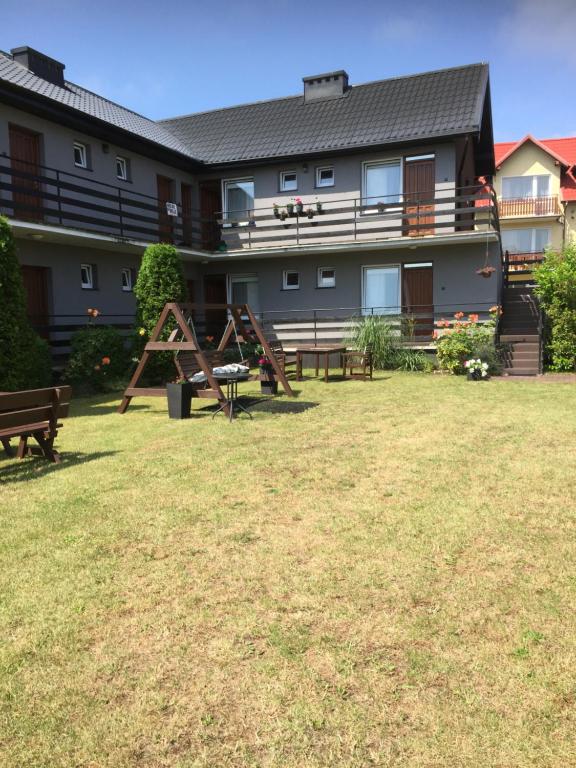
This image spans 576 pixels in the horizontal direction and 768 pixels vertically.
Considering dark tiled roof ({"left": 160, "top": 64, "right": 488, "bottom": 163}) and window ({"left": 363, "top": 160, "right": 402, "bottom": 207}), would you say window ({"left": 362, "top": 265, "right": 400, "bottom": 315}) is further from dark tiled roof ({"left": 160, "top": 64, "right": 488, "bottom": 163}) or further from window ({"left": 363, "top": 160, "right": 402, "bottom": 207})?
dark tiled roof ({"left": 160, "top": 64, "right": 488, "bottom": 163})

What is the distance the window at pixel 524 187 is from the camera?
114ft

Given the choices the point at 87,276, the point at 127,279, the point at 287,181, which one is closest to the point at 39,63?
the point at 87,276

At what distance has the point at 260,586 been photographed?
3.92 metres

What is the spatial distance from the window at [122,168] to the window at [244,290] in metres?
5.36

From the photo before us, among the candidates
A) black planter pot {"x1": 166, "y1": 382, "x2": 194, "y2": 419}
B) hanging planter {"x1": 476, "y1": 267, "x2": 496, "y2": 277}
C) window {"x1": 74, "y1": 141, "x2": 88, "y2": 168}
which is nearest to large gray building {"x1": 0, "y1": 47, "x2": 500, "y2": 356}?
window {"x1": 74, "y1": 141, "x2": 88, "y2": 168}

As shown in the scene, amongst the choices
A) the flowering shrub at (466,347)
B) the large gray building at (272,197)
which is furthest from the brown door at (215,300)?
the flowering shrub at (466,347)

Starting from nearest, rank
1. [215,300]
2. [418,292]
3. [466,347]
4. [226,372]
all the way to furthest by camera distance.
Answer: [226,372] → [466,347] → [418,292] → [215,300]

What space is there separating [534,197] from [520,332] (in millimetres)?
20005

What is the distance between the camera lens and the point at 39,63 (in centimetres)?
1783

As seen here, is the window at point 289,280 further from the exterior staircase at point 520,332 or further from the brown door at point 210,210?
the exterior staircase at point 520,332

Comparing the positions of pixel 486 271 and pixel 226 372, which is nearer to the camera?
pixel 226 372

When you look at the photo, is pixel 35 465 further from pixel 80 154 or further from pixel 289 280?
pixel 289 280

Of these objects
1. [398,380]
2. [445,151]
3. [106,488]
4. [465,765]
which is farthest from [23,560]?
[445,151]

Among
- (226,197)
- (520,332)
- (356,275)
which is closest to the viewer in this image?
(520,332)
